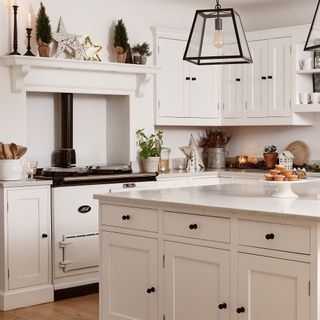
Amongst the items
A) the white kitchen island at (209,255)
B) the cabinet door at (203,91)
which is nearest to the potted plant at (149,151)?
the cabinet door at (203,91)

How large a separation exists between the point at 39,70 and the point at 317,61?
2.70 meters

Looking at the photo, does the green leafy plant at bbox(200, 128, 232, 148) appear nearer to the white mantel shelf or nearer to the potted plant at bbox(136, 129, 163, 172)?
the potted plant at bbox(136, 129, 163, 172)

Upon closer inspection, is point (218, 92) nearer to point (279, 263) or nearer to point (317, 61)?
point (317, 61)

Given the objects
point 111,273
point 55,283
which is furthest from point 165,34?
point 111,273

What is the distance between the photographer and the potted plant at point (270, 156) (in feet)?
23.5

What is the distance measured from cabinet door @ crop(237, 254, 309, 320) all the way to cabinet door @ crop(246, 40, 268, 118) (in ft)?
12.1

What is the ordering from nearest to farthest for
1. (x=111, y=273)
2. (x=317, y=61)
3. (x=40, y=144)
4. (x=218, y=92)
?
(x=111, y=273) → (x=40, y=144) → (x=317, y=61) → (x=218, y=92)

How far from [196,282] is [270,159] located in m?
3.53

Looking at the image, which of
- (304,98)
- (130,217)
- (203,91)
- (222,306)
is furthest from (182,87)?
(222,306)

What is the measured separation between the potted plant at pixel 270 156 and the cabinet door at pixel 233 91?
0.46m

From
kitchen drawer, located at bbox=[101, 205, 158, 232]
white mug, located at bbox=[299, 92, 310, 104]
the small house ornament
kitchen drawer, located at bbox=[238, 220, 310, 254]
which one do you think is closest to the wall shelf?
white mug, located at bbox=[299, 92, 310, 104]

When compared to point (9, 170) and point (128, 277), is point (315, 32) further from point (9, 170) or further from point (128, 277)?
point (9, 170)

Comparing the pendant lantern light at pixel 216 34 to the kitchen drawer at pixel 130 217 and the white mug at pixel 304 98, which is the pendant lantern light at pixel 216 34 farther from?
the white mug at pixel 304 98

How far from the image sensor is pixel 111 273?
430 centimetres
